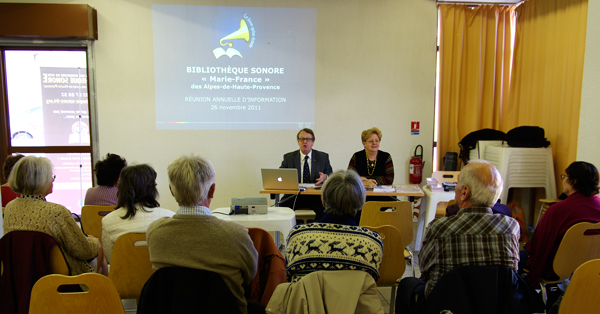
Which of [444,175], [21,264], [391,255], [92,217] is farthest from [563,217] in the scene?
[92,217]

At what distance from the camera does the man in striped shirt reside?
59.5 inches

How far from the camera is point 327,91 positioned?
4.88 metres

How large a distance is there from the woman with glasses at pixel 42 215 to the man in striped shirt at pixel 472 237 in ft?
5.56

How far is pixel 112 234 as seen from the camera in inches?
82.0

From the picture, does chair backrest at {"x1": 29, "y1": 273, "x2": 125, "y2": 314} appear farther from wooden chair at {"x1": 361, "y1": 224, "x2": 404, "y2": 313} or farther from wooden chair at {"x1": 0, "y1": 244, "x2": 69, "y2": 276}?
wooden chair at {"x1": 361, "y1": 224, "x2": 404, "y2": 313}

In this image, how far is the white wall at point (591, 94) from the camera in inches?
119

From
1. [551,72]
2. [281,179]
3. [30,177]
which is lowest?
[281,179]

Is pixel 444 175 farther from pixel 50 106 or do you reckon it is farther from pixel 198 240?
pixel 50 106

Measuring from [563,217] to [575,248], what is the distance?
216 millimetres

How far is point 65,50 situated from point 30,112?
946 mm

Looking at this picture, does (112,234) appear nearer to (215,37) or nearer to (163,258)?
(163,258)

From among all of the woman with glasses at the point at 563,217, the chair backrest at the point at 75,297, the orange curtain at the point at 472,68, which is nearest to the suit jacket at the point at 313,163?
the orange curtain at the point at 472,68

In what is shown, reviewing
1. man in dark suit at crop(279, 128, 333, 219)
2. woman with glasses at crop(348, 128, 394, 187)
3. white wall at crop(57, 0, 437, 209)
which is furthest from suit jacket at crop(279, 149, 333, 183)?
white wall at crop(57, 0, 437, 209)

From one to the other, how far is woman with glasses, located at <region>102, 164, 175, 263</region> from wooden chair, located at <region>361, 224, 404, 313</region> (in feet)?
4.10
